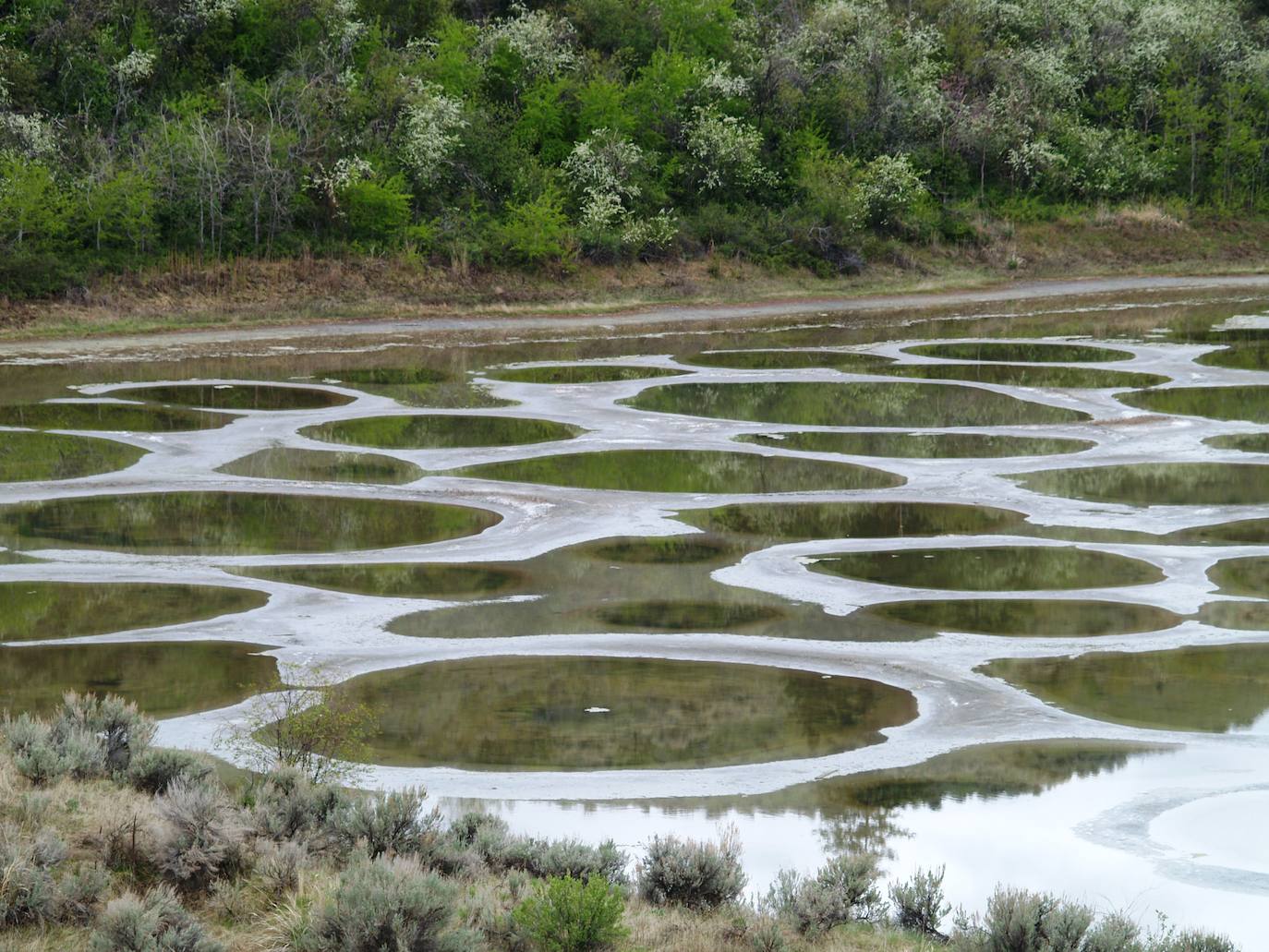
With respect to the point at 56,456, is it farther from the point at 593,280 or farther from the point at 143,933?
the point at 593,280

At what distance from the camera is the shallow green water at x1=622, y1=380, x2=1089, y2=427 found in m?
27.7

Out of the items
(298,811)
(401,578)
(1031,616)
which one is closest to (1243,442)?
(1031,616)

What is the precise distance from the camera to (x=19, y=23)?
1941 inches

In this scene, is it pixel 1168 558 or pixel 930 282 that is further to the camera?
pixel 930 282

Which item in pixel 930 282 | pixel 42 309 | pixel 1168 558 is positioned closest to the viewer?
pixel 1168 558

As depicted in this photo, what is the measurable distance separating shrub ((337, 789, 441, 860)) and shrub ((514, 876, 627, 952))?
1.34 m

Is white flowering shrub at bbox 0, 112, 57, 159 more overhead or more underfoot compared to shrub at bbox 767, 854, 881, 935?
more overhead

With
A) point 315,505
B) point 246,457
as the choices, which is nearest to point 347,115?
point 246,457

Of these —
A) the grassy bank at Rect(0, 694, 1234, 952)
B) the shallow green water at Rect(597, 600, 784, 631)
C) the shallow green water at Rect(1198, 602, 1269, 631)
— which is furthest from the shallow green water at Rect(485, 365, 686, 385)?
the grassy bank at Rect(0, 694, 1234, 952)

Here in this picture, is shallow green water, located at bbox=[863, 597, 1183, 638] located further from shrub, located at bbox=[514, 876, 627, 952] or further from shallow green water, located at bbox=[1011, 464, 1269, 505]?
shrub, located at bbox=[514, 876, 627, 952]

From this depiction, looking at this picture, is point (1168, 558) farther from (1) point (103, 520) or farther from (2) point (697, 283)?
(2) point (697, 283)

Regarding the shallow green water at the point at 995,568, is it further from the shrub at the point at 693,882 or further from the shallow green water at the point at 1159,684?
the shrub at the point at 693,882

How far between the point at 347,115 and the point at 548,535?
34435 millimetres

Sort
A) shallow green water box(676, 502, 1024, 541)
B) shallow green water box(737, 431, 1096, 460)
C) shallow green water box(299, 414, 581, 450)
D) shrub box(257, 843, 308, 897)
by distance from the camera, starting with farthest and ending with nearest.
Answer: shallow green water box(299, 414, 581, 450) < shallow green water box(737, 431, 1096, 460) < shallow green water box(676, 502, 1024, 541) < shrub box(257, 843, 308, 897)
